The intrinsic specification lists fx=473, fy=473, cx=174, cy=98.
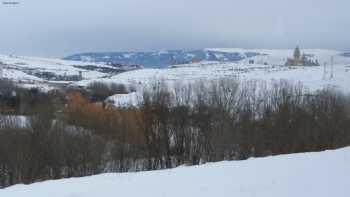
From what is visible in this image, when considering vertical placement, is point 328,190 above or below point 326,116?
above

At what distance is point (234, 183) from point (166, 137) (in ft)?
125

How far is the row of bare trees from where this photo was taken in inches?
1827

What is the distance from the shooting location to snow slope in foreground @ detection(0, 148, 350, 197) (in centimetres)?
1162

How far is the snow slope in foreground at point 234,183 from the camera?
11.6 meters

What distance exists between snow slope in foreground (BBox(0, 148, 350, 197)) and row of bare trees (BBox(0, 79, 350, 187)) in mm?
30253

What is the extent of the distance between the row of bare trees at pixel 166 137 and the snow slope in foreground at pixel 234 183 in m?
30.3

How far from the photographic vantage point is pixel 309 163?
16016mm

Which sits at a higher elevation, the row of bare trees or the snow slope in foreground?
the snow slope in foreground

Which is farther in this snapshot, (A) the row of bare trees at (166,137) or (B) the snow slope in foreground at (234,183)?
(A) the row of bare trees at (166,137)

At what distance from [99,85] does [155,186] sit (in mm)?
131607

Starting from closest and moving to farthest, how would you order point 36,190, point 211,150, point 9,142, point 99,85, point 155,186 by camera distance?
point 155,186
point 36,190
point 9,142
point 211,150
point 99,85

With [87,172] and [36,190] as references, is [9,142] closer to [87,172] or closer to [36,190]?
[87,172]

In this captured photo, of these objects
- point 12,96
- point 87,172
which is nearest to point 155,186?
point 87,172

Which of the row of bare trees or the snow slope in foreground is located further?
the row of bare trees
